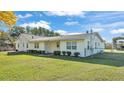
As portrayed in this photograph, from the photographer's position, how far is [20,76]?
8.62 meters

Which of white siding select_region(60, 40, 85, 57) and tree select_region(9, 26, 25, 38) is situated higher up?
tree select_region(9, 26, 25, 38)

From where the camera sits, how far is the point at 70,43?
1477cm

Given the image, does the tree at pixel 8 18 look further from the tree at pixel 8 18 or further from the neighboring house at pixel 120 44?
the neighboring house at pixel 120 44

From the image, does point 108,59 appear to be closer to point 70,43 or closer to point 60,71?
point 60,71

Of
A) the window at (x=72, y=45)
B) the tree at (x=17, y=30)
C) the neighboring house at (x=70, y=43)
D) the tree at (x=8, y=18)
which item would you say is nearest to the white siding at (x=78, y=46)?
the neighboring house at (x=70, y=43)

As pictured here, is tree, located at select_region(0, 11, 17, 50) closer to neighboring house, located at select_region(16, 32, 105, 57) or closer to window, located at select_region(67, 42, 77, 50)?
neighboring house, located at select_region(16, 32, 105, 57)

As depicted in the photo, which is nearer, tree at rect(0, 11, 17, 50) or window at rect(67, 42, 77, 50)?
tree at rect(0, 11, 17, 50)

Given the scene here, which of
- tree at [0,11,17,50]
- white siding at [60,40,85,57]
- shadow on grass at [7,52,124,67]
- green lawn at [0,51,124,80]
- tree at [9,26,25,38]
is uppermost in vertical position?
tree at [0,11,17,50]

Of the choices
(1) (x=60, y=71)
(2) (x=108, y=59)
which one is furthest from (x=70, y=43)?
(1) (x=60, y=71)

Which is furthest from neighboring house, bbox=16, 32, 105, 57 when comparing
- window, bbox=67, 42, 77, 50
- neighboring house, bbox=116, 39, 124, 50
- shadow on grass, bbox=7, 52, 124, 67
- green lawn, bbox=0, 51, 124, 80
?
green lawn, bbox=0, 51, 124, 80

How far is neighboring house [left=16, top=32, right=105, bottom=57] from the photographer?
12288 millimetres

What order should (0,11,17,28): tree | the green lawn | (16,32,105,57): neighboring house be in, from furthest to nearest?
(16,32,105,57): neighboring house → (0,11,17,28): tree → the green lawn
